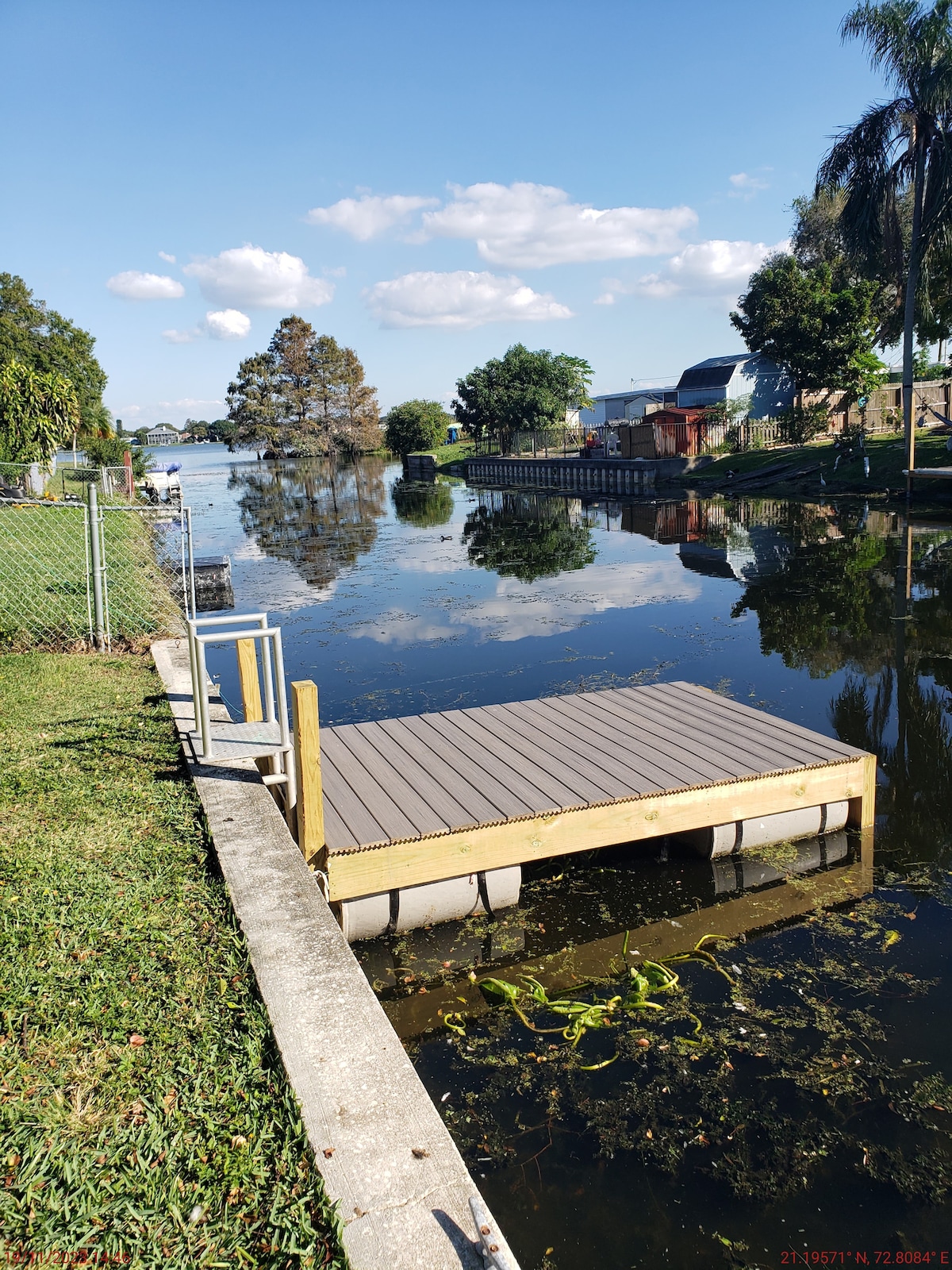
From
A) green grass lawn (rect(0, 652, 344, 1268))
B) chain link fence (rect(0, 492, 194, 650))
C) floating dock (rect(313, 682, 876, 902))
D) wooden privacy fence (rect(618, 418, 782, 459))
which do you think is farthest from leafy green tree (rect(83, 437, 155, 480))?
green grass lawn (rect(0, 652, 344, 1268))

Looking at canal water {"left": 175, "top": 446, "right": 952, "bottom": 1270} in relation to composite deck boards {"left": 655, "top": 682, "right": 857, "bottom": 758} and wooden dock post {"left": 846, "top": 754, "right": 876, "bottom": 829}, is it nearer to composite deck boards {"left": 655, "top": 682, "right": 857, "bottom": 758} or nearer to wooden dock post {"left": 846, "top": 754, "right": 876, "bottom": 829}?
wooden dock post {"left": 846, "top": 754, "right": 876, "bottom": 829}

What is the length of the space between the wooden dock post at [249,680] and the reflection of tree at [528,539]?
12.5m

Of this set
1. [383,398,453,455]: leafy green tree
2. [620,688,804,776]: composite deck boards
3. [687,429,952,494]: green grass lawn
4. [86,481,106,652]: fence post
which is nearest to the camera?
[620,688,804,776]: composite deck boards

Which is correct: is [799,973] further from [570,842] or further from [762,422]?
[762,422]

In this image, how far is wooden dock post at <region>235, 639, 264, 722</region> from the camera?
667 cm

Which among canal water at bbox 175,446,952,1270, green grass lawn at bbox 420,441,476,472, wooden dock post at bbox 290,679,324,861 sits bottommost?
canal water at bbox 175,446,952,1270

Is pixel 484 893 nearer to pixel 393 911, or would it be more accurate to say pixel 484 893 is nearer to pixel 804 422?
pixel 393 911

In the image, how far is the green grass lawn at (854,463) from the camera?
97.0ft

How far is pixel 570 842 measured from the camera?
228 inches

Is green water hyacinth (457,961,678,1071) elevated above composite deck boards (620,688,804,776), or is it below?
below

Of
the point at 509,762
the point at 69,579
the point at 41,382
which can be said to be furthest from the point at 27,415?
the point at 509,762

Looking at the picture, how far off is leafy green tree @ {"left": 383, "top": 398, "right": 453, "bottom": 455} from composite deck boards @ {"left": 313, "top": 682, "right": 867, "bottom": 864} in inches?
2908

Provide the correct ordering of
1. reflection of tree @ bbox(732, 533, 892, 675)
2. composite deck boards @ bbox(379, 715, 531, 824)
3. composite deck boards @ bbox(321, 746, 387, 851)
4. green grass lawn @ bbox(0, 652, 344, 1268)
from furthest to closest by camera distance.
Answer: reflection of tree @ bbox(732, 533, 892, 675)
composite deck boards @ bbox(379, 715, 531, 824)
composite deck boards @ bbox(321, 746, 387, 851)
green grass lawn @ bbox(0, 652, 344, 1268)

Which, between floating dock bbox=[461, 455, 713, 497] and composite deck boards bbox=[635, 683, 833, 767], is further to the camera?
floating dock bbox=[461, 455, 713, 497]
